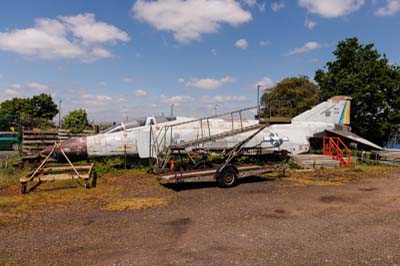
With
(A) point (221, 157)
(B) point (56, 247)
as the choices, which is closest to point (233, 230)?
(B) point (56, 247)

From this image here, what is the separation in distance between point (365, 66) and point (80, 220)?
83.2ft

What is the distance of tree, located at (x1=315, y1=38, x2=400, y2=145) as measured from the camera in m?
24.3

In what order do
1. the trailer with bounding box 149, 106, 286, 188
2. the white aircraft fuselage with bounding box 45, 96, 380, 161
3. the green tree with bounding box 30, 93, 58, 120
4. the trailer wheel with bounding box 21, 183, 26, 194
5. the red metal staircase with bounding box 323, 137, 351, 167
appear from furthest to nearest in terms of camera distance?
the green tree with bounding box 30, 93, 58, 120
the red metal staircase with bounding box 323, 137, 351, 167
the white aircraft fuselage with bounding box 45, 96, 380, 161
the trailer with bounding box 149, 106, 286, 188
the trailer wheel with bounding box 21, 183, 26, 194

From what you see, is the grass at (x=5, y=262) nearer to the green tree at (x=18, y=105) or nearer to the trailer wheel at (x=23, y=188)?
the trailer wheel at (x=23, y=188)

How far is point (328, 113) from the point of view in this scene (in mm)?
20406

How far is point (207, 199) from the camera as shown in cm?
957

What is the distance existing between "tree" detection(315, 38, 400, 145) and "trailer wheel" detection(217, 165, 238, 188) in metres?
17.6

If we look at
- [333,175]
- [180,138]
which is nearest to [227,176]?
[180,138]

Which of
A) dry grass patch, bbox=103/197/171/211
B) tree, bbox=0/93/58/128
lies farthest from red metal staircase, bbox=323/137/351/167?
tree, bbox=0/93/58/128

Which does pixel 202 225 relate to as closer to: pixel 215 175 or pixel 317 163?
pixel 215 175

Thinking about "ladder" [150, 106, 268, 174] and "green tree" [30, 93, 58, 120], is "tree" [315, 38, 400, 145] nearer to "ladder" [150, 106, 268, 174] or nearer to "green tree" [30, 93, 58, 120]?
"ladder" [150, 106, 268, 174]

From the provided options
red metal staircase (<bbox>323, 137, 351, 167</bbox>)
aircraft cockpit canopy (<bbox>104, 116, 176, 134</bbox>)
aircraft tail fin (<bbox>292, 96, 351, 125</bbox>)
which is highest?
aircraft tail fin (<bbox>292, 96, 351, 125</bbox>)

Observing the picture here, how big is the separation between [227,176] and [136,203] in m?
3.84

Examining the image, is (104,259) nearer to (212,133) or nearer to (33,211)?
(33,211)
